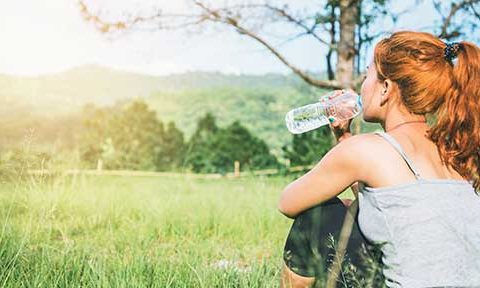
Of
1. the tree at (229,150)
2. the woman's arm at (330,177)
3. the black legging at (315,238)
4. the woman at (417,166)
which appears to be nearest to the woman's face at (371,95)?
the woman at (417,166)

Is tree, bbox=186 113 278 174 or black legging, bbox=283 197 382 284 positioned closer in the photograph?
black legging, bbox=283 197 382 284

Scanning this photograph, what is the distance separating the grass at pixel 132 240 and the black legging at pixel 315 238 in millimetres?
292

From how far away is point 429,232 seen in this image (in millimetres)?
1564

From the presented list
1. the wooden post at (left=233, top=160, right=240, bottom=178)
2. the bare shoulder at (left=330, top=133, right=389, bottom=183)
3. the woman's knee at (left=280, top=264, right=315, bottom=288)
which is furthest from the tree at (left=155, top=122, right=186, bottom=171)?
the bare shoulder at (left=330, top=133, right=389, bottom=183)

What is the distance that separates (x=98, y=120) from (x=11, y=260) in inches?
633

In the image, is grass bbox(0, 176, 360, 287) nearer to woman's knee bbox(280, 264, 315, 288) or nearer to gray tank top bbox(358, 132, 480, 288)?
woman's knee bbox(280, 264, 315, 288)

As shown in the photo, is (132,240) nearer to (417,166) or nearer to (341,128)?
(341,128)

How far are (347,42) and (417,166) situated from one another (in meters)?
4.42

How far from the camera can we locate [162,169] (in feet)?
54.8

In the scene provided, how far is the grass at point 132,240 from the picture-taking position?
2.23 m

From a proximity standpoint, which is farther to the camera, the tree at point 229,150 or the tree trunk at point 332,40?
the tree at point 229,150

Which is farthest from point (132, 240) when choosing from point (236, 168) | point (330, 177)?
point (236, 168)

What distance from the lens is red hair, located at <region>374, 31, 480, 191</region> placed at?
1.65 metres

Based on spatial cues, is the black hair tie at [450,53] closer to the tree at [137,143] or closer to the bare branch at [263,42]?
the bare branch at [263,42]
